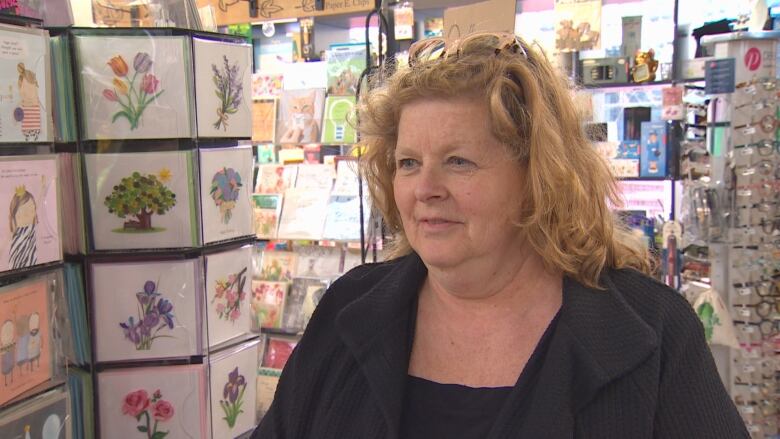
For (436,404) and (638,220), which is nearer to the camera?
(436,404)

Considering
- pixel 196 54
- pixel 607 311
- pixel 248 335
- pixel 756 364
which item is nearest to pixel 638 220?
pixel 756 364

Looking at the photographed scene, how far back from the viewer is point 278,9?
437 cm

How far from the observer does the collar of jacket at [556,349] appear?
50.6 inches

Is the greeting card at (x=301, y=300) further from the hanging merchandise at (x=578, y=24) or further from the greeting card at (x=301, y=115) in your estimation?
the hanging merchandise at (x=578, y=24)

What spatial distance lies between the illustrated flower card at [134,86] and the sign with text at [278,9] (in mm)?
1771

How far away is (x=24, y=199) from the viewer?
6.56 feet

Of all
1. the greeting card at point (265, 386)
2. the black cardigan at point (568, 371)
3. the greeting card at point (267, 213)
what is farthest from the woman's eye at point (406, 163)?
the greeting card at point (265, 386)

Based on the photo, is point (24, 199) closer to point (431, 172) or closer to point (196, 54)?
point (196, 54)

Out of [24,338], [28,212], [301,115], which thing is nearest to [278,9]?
[301,115]

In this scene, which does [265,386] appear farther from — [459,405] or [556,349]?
[556,349]

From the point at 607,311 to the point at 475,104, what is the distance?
1.45 ft

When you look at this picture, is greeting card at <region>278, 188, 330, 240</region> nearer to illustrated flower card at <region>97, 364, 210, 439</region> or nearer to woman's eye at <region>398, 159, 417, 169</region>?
illustrated flower card at <region>97, 364, 210, 439</region>

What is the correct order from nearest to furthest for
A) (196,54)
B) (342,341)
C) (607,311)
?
(607,311) → (342,341) → (196,54)

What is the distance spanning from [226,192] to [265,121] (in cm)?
192
